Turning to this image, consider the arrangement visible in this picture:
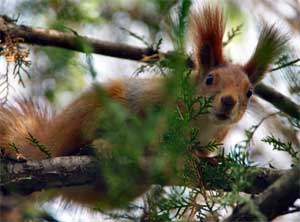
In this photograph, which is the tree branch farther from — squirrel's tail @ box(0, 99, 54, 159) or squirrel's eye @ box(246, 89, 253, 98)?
squirrel's tail @ box(0, 99, 54, 159)

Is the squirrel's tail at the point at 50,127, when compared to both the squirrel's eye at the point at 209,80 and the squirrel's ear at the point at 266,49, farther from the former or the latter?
the squirrel's ear at the point at 266,49

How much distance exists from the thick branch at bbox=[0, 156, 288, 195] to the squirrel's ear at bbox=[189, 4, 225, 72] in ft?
3.21

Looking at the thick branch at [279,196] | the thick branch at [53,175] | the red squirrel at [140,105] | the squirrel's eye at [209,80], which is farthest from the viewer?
the squirrel's eye at [209,80]

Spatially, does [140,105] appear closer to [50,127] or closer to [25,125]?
[50,127]

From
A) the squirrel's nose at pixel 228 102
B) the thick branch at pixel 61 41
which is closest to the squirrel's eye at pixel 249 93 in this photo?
the squirrel's nose at pixel 228 102

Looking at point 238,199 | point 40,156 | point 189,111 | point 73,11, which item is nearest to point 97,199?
point 40,156

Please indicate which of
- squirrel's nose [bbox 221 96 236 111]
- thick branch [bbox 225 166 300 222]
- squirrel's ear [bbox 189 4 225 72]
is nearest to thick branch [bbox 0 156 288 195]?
squirrel's nose [bbox 221 96 236 111]

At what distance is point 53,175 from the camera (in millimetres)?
2889

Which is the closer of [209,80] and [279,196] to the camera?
[279,196]

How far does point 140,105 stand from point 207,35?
0.56m

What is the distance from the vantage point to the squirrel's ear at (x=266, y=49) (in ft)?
10.3

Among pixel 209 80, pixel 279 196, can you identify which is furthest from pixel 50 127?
pixel 279 196

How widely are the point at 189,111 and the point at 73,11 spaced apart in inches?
73.5

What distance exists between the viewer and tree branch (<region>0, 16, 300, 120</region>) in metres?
3.17
